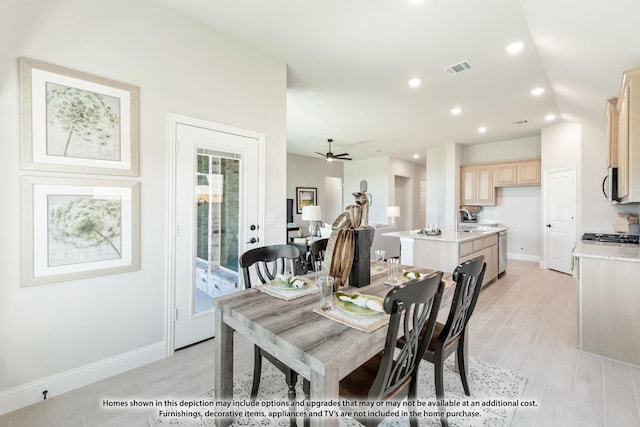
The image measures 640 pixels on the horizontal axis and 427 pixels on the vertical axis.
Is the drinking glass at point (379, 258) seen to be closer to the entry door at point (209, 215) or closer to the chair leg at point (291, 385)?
the chair leg at point (291, 385)

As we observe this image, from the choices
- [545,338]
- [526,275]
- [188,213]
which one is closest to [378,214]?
[526,275]

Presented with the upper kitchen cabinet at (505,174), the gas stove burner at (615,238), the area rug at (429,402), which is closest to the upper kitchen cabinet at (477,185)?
the upper kitchen cabinet at (505,174)

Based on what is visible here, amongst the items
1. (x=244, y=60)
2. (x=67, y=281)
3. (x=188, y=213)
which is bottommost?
(x=67, y=281)

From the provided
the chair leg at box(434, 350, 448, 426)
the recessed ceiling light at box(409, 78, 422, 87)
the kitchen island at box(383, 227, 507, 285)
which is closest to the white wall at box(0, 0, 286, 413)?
the chair leg at box(434, 350, 448, 426)

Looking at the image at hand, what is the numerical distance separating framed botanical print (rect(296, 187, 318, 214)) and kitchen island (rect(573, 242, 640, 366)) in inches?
275

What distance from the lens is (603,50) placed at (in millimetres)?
2387

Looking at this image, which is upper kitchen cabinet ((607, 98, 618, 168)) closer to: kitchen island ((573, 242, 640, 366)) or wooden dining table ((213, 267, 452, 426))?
kitchen island ((573, 242, 640, 366))

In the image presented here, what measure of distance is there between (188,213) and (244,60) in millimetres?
1681

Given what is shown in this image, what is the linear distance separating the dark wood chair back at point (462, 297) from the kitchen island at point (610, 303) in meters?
1.46

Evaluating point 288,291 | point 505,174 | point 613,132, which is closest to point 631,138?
point 613,132

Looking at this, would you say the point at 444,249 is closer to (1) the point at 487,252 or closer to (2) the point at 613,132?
(1) the point at 487,252

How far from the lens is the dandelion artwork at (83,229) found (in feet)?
6.09

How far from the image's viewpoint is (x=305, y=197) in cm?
897

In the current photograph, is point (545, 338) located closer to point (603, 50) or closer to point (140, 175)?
point (603, 50)
